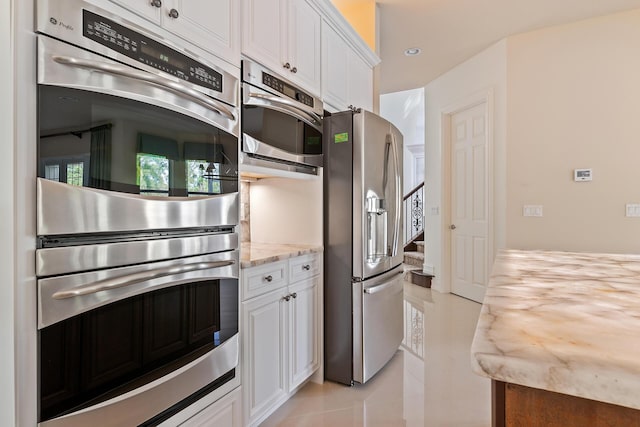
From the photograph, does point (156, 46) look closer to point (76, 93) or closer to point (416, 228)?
point (76, 93)

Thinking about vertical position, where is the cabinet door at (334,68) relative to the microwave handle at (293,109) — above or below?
above

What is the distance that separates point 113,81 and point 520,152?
3927mm

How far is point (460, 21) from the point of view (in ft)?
12.0

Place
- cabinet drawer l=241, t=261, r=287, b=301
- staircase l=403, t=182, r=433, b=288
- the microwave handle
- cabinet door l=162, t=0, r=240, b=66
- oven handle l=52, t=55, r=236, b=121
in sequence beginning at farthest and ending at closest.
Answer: staircase l=403, t=182, r=433, b=288 → the microwave handle → cabinet drawer l=241, t=261, r=287, b=301 → cabinet door l=162, t=0, r=240, b=66 → oven handle l=52, t=55, r=236, b=121

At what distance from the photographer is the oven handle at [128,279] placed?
0.98 m

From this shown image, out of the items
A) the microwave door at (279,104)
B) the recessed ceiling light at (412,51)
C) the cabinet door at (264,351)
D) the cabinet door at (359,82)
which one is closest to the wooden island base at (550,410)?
the cabinet door at (264,351)

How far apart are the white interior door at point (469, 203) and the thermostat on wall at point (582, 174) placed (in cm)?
86

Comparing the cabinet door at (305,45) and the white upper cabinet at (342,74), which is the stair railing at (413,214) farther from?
the cabinet door at (305,45)

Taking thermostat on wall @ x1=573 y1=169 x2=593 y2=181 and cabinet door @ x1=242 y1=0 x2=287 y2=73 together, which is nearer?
cabinet door @ x1=242 y1=0 x2=287 y2=73

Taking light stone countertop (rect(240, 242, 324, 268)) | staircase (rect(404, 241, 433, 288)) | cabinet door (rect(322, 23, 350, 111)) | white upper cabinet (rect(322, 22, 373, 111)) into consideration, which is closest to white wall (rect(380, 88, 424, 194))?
staircase (rect(404, 241, 433, 288))

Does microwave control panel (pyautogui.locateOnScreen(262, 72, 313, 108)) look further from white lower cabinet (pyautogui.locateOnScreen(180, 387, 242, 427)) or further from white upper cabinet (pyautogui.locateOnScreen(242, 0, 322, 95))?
white lower cabinet (pyautogui.locateOnScreen(180, 387, 242, 427))

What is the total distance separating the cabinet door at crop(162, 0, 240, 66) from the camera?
4.41ft

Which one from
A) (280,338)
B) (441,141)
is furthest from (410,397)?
(441,141)

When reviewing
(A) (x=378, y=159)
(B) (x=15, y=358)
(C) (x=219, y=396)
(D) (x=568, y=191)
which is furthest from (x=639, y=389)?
(D) (x=568, y=191)
